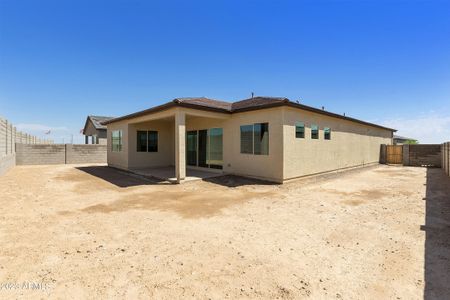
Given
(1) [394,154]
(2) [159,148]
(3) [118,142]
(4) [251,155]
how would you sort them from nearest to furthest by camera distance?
(4) [251,155] < (2) [159,148] < (3) [118,142] < (1) [394,154]

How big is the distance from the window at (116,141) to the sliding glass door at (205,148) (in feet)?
15.5

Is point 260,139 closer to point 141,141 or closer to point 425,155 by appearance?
point 141,141

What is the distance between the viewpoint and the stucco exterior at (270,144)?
9656 mm

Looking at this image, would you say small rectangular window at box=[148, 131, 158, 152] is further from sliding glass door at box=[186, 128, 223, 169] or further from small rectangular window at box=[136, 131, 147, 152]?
sliding glass door at box=[186, 128, 223, 169]

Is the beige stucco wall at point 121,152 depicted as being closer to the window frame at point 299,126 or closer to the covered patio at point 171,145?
the covered patio at point 171,145

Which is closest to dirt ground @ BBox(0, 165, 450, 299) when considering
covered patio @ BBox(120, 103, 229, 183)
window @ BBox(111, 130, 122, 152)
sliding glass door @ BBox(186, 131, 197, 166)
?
covered patio @ BBox(120, 103, 229, 183)

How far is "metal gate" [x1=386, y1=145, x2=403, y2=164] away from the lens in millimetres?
19416

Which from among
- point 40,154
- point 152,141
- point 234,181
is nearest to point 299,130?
point 234,181

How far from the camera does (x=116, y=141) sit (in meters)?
15.9

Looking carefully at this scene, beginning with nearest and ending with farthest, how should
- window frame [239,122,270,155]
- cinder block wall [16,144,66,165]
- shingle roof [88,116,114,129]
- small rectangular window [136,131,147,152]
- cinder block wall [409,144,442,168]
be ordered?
A: window frame [239,122,270,155] < small rectangular window [136,131,147,152] < cinder block wall [16,144,66,165] < cinder block wall [409,144,442,168] < shingle roof [88,116,114,129]

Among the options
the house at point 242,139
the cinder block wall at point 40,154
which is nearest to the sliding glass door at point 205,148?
the house at point 242,139

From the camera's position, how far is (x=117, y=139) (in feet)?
51.5

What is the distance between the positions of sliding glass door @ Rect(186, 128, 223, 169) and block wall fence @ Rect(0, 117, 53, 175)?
8.93 metres

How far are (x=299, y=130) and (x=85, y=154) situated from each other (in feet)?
57.9
